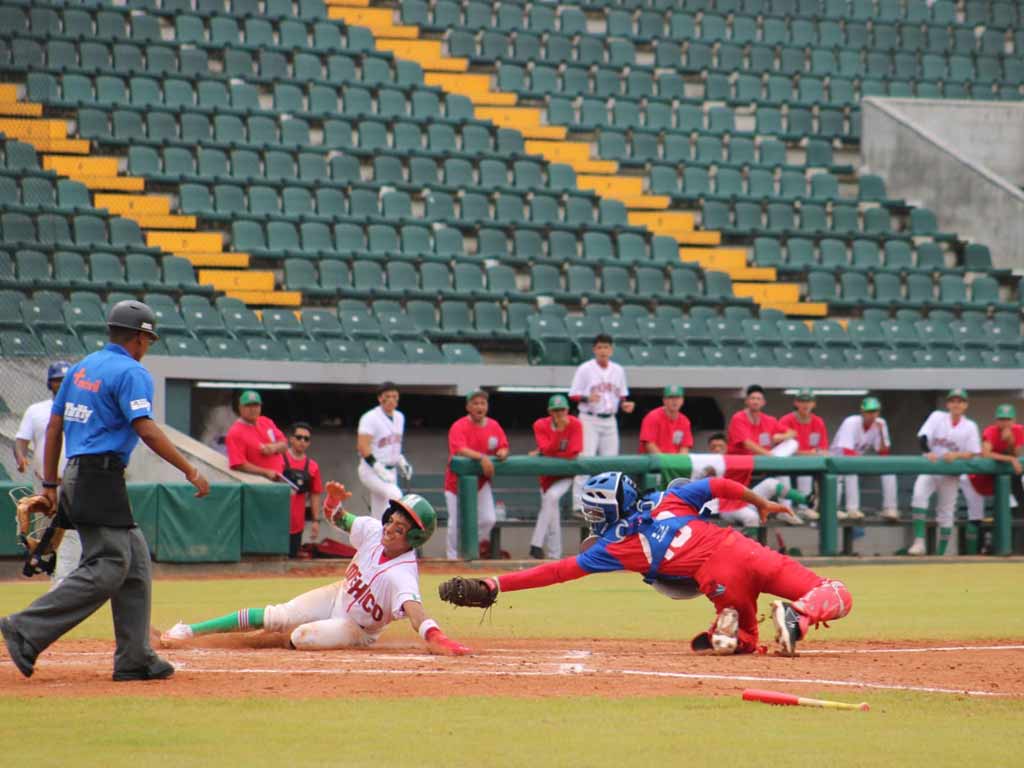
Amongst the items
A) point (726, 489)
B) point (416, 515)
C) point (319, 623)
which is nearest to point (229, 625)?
point (319, 623)

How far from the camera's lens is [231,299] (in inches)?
755

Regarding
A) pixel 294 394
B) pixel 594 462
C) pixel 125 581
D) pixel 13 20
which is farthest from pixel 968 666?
pixel 13 20

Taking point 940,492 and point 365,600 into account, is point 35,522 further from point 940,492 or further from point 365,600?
point 940,492

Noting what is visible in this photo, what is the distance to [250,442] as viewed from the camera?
15.5m

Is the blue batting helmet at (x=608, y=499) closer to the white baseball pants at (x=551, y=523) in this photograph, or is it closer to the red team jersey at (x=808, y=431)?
the white baseball pants at (x=551, y=523)

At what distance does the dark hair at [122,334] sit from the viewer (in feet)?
22.8

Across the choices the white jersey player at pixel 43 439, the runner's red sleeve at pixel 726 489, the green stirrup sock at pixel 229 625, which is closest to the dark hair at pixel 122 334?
the green stirrup sock at pixel 229 625

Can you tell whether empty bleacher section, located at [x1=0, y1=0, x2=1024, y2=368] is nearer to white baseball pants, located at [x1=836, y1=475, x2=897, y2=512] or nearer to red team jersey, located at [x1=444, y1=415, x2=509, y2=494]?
red team jersey, located at [x1=444, y1=415, x2=509, y2=494]

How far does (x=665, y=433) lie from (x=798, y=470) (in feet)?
5.09

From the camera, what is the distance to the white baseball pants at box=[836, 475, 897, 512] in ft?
57.1

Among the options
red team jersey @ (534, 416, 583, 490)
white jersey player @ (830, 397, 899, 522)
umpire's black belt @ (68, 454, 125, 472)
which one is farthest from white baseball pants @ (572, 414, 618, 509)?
umpire's black belt @ (68, 454, 125, 472)

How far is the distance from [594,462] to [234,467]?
3702 mm

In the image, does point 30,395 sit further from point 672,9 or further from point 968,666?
point 672,9

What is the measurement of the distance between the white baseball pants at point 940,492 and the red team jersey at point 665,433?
118 inches
